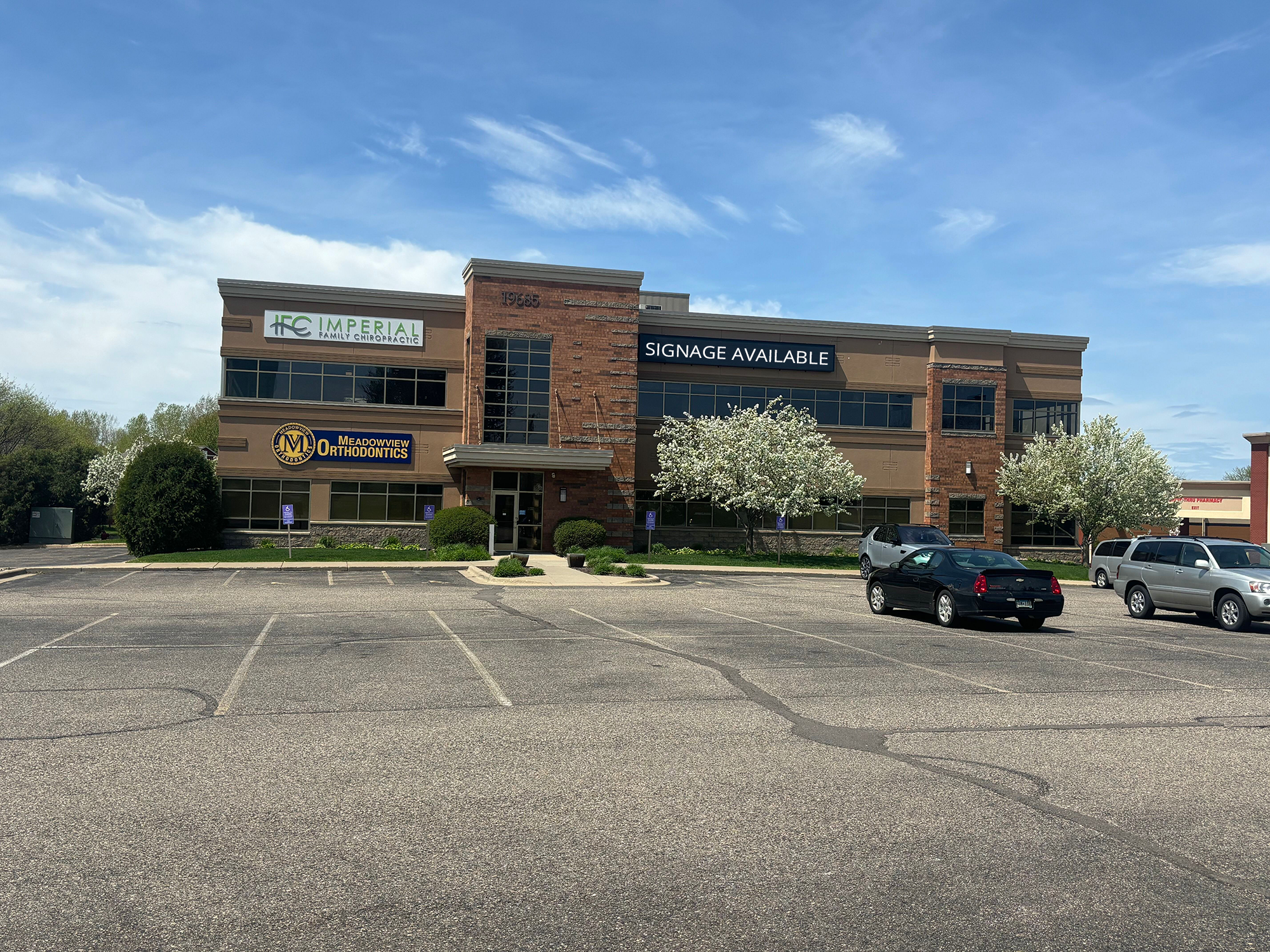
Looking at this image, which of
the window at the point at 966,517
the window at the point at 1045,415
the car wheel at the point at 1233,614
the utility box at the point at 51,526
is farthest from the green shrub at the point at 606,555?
the utility box at the point at 51,526

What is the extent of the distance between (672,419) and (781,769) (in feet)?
113

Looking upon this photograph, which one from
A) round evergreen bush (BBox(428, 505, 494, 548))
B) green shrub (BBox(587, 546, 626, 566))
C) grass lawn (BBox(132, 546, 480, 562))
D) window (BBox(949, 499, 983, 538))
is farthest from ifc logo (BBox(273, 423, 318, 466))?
window (BBox(949, 499, 983, 538))

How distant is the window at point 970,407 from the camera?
4434 centimetres

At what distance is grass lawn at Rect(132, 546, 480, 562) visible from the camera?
106 feet

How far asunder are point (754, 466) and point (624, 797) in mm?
32146

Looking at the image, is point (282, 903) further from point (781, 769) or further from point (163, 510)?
point (163, 510)

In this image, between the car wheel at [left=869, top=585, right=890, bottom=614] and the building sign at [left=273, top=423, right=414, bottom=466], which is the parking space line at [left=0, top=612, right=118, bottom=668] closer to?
the car wheel at [left=869, top=585, right=890, bottom=614]

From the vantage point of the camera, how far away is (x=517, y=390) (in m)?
39.2

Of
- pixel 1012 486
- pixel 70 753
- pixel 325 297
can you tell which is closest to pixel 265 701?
pixel 70 753

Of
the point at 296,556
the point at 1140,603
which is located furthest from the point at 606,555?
the point at 1140,603

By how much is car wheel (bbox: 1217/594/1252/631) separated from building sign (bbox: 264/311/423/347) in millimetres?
30482

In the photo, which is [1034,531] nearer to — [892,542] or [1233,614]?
[892,542]

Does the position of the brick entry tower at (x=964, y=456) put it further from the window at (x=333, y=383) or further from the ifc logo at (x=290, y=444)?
the ifc logo at (x=290, y=444)

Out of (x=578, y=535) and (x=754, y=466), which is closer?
(x=578, y=535)
